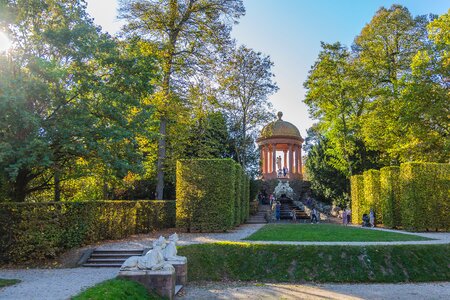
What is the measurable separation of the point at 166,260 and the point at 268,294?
3.21m

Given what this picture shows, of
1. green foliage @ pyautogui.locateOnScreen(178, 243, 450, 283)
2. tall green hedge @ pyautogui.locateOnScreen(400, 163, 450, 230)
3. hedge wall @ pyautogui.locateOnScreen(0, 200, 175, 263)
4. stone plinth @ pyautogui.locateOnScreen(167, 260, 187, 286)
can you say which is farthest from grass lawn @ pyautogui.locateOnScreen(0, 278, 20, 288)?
tall green hedge @ pyautogui.locateOnScreen(400, 163, 450, 230)

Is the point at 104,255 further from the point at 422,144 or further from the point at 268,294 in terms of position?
the point at 422,144

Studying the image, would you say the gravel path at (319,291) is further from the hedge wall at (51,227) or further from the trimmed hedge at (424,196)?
the trimmed hedge at (424,196)

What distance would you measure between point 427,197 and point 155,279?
18.3m

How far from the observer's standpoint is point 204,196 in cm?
2088

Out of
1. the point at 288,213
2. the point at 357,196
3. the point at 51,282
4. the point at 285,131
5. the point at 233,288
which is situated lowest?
the point at 233,288

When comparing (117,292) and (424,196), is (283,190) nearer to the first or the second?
(424,196)

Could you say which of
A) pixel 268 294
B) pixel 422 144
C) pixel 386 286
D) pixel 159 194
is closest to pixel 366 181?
pixel 422 144

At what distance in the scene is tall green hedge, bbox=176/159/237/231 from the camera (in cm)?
2081

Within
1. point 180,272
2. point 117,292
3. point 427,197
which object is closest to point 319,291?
point 180,272

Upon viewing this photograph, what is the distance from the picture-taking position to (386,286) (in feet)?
41.2

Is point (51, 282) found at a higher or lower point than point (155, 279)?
lower

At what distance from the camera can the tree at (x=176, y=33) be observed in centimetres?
2550

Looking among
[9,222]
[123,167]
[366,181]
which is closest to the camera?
[9,222]
